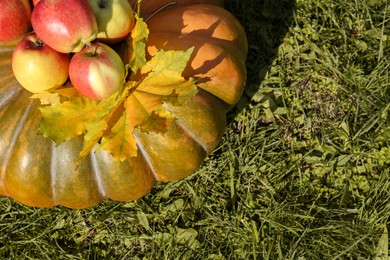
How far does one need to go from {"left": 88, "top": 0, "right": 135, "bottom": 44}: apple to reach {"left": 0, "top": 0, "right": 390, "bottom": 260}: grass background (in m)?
1.14

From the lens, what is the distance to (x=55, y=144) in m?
2.34

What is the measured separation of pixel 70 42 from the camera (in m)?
2.18

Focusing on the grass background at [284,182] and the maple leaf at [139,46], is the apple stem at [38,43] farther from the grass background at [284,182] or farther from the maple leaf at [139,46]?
the grass background at [284,182]

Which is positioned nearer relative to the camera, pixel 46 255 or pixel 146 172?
pixel 146 172

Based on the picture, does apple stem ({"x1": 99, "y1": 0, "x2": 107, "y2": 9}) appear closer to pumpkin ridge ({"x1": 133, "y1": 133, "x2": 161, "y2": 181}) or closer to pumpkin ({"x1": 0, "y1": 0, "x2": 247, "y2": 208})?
pumpkin ({"x1": 0, "y1": 0, "x2": 247, "y2": 208})

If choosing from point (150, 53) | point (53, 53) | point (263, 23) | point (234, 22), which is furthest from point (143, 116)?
point (263, 23)

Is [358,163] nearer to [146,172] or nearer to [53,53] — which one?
[146,172]

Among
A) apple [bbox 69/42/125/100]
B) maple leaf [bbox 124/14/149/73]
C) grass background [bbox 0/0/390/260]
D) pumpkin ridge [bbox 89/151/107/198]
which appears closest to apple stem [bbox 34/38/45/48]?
apple [bbox 69/42/125/100]

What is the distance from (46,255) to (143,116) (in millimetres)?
1211

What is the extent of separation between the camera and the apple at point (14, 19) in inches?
90.7

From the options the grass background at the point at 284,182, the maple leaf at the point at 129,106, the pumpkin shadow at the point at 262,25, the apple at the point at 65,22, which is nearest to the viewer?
the apple at the point at 65,22

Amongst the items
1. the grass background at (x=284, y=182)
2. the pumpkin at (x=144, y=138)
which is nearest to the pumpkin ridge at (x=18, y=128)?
the pumpkin at (x=144, y=138)

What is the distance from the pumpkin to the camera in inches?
96.1

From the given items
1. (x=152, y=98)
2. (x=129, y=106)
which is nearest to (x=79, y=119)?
(x=129, y=106)
